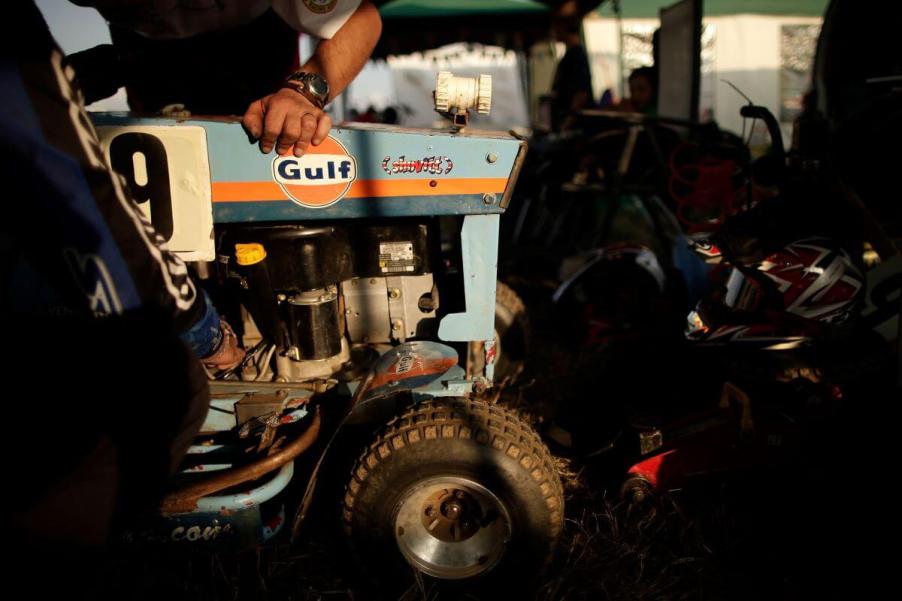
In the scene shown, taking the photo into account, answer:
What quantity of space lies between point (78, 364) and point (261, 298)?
2.78 feet

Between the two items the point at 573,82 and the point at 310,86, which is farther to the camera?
the point at 573,82

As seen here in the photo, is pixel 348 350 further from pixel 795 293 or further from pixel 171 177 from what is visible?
pixel 795 293

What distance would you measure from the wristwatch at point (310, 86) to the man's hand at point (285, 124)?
43 millimetres

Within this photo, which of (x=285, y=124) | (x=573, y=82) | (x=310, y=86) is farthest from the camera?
(x=573, y=82)

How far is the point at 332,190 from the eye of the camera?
71.6 inches

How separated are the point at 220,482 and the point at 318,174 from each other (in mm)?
960

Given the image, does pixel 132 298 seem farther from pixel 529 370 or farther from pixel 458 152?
pixel 529 370

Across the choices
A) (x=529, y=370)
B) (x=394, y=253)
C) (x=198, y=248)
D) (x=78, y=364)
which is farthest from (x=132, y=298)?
(x=529, y=370)

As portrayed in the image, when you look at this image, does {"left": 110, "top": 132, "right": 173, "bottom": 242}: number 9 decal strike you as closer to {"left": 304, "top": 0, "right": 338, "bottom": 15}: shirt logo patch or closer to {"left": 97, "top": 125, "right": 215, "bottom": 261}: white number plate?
{"left": 97, "top": 125, "right": 215, "bottom": 261}: white number plate

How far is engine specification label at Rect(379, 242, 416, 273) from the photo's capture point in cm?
207

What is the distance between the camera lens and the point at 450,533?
184cm

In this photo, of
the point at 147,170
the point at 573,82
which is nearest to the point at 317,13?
the point at 147,170

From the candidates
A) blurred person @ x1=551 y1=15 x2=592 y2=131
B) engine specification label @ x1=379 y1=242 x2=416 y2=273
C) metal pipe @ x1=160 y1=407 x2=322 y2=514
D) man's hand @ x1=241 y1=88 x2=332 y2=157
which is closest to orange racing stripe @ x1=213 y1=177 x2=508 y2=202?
man's hand @ x1=241 y1=88 x2=332 y2=157

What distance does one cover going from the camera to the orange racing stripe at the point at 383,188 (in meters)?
1.77
